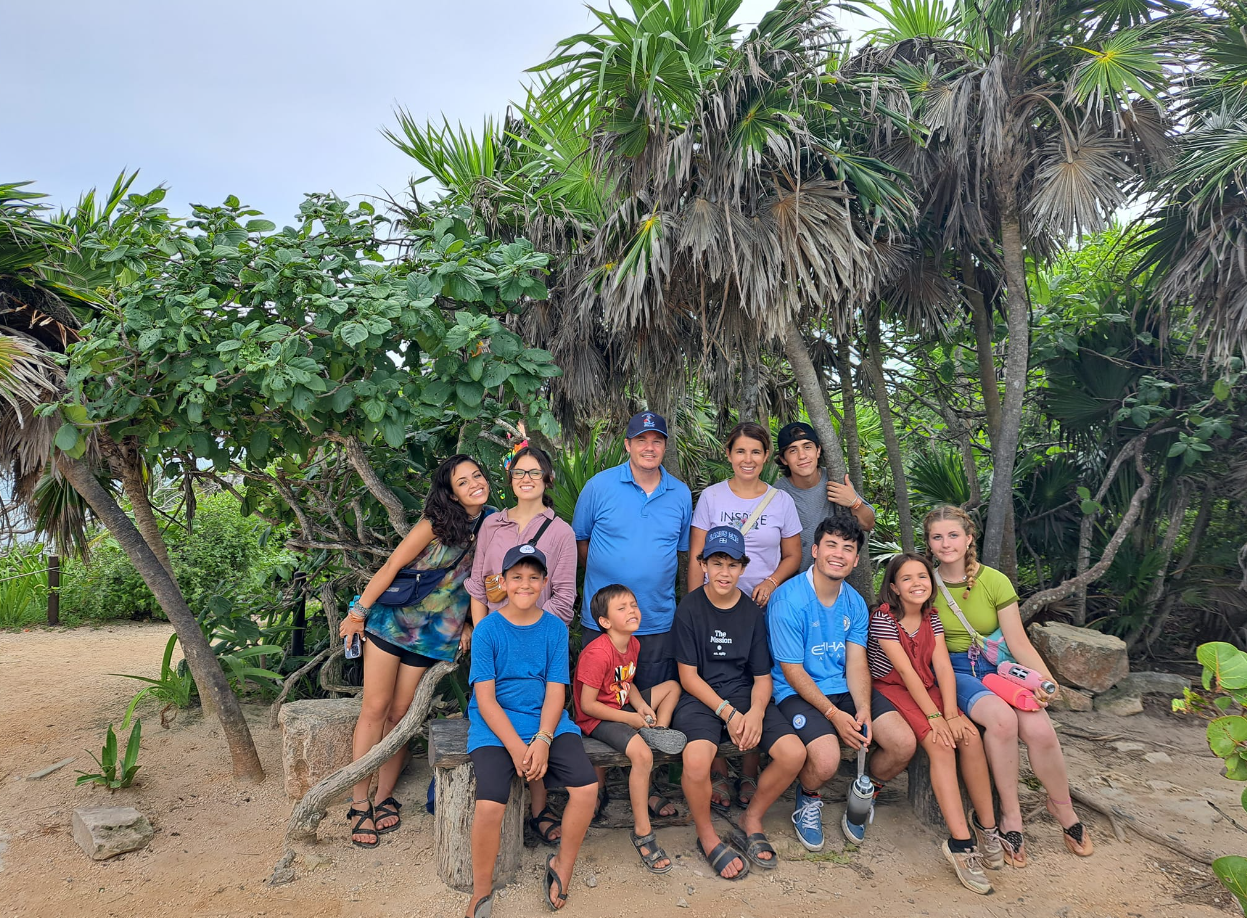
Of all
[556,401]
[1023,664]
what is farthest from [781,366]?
[1023,664]

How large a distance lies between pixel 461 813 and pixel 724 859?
3.69 ft

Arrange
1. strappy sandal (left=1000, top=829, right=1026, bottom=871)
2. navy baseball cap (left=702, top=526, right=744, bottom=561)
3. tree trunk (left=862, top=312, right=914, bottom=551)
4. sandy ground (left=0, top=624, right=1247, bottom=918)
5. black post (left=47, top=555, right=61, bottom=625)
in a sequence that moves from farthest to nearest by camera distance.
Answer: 1. black post (left=47, top=555, right=61, bottom=625)
2. tree trunk (left=862, top=312, right=914, bottom=551)
3. navy baseball cap (left=702, top=526, right=744, bottom=561)
4. strappy sandal (left=1000, top=829, right=1026, bottom=871)
5. sandy ground (left=0, top=624, right=1247, bottom=918)

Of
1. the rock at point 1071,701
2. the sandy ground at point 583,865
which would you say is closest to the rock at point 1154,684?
the rock at point 1071,701

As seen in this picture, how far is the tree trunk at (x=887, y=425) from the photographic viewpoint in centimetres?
564

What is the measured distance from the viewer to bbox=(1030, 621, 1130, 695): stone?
5.08m

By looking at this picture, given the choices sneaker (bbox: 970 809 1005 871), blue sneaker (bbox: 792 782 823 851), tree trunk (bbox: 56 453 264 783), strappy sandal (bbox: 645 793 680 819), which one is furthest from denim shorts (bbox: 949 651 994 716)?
tree trunk (bbox: 56 453 264 783)

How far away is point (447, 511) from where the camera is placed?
3.57 metres

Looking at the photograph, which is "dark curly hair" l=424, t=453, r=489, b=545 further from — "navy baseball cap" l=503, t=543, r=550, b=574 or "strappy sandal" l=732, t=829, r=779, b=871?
"strappy sandal" l=732, t=829, r=779, b=871

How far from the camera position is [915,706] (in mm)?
3422

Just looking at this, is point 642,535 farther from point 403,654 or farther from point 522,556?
point 403,654

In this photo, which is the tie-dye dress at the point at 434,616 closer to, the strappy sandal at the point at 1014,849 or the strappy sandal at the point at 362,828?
the strappy sandal at the point at 362,828

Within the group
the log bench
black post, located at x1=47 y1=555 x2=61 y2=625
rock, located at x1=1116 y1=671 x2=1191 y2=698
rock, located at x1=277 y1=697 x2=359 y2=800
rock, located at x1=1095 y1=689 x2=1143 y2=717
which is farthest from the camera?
black post, located at x1=47 y1=555 x2=61 y2=625

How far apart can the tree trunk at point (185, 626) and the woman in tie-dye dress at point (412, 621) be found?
0.89 m

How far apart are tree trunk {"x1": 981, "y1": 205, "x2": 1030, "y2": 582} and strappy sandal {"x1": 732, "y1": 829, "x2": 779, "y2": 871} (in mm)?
2782
